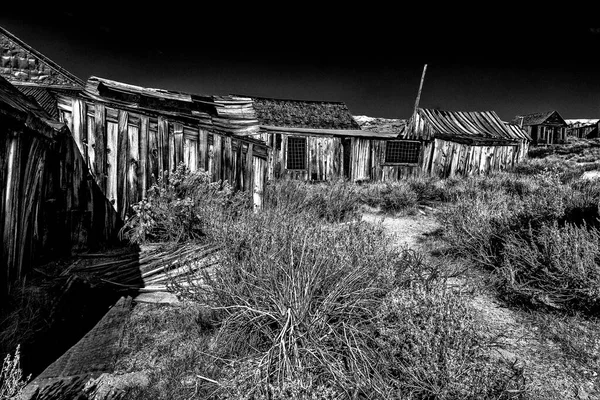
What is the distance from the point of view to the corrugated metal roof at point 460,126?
703 inches

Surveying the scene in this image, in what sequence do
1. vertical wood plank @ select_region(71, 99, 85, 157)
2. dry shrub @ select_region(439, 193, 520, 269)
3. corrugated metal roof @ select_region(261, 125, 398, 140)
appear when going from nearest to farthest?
dry shrub @ select_region(439, 193, 520, 269) < vertical wood plank @ select_region(71, 99, 85, 157) < corrugated metal roof @ select_region(261, 125, 398, 140)

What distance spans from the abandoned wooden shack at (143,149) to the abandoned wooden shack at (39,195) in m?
0.23

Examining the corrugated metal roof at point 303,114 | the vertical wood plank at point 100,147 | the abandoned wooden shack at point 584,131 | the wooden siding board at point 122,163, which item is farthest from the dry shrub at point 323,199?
the abandoned wooden shack at point 584,131

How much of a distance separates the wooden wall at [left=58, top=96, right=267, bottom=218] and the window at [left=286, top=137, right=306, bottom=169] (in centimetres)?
1030

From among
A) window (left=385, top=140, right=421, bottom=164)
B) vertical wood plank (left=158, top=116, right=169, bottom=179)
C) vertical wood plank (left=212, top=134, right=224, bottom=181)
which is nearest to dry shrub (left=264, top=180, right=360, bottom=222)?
vertical wood plank (left=212, top=134, right=224, bottom=181)

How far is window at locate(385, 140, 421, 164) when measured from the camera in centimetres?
1755

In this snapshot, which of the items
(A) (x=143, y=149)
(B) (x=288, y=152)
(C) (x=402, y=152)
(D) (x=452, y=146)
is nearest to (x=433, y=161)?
(D) (x=452, y=146)

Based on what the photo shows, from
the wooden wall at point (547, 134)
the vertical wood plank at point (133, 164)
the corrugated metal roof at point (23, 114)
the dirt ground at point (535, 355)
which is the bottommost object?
the dirt ground at point (535, 355)

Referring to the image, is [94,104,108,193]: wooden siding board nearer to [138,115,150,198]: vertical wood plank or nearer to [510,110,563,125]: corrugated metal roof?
[138,115,150,198]: vertical wood plank

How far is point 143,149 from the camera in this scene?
5562 mm

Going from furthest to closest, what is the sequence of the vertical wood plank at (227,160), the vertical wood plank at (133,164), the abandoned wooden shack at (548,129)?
the abandoned wooden shack at (548,129) < the vertical wood plank at (227,160) < the vertical wood plank at (133,164)

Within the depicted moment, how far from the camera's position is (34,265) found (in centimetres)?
405

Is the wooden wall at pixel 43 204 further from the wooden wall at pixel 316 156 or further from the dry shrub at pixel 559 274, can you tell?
the wooden wall at pixel 316 156

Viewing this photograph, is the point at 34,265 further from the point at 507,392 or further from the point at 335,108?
the point at 335,108
